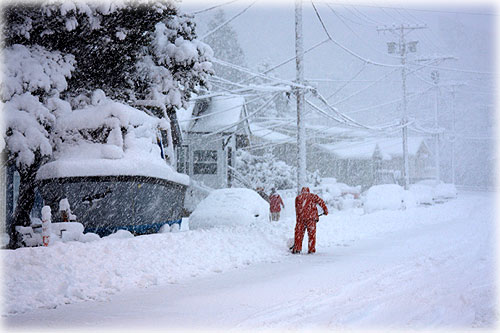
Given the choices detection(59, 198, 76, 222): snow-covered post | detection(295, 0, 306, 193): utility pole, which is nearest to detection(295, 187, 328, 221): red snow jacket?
detection(59, 198, 76, 222): snow-covered post

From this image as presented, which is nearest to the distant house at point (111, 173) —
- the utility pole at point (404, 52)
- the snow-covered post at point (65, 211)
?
the snow-covered post at point (65, 211)

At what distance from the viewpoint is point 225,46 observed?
57812 millimetres

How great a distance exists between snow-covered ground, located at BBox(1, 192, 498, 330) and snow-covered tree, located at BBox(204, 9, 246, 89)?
143 feet

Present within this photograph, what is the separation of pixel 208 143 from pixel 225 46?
29088 mm

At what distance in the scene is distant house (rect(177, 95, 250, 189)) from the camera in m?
30.2

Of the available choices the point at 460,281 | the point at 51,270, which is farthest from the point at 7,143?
the point at 460,281

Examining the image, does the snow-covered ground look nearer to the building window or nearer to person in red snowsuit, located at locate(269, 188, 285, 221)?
person in red snowsuit, located at locate(269, 188, 285, 221)

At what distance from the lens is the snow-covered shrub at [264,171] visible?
1441 inches

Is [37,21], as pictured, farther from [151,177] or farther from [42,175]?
[151,177]

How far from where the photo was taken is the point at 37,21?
42.0ft

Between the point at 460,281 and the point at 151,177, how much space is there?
23.5 feet

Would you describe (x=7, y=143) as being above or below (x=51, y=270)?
above

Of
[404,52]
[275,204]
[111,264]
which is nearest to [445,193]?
[404,52]

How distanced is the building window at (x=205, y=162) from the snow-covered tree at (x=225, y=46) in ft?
81.1
